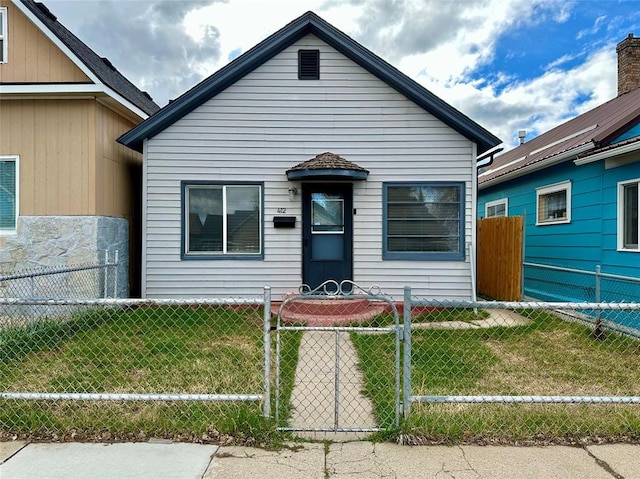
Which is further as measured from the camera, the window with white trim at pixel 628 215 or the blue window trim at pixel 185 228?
the blue window trim at pixel 185 228

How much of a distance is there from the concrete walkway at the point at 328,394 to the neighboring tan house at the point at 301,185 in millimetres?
2928

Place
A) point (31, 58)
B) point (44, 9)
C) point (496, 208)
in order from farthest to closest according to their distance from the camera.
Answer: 1. point (496, 208)
2. point (44, 9)
3. point (31, 58)

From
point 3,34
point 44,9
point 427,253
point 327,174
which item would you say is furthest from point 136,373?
point 44,9

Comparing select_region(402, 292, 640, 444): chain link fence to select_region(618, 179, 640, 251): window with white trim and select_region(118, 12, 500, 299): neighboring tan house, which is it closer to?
select_region(618, 179, 640, 251): window with white trim

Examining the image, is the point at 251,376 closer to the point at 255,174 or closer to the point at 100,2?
the point at 255,174

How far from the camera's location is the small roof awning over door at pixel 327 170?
7906 millimetres

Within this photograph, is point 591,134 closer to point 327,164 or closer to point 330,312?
point 327,164

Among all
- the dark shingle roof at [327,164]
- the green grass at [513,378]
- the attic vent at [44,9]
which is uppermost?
the attic vent at [44,9]

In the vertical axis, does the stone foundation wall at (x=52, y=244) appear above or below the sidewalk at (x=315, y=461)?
above

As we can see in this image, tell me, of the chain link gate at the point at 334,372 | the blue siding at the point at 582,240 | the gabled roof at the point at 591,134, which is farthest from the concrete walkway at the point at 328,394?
the gabled roof at the point at 591,134

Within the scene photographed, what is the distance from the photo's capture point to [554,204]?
1015 cm

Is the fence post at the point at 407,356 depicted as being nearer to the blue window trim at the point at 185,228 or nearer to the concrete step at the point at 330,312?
the concrete step at the point at 330,312

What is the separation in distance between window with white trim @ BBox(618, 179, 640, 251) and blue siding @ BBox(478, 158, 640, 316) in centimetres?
10

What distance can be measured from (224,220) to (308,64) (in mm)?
3552
